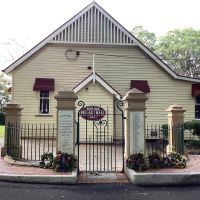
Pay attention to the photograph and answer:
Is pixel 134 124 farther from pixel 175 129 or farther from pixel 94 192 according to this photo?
pixel 94 192

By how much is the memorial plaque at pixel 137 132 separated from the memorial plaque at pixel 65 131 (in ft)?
6.14

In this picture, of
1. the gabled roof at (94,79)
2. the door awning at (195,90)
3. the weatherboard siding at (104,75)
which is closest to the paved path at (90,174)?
the gabled roof at (94,79)

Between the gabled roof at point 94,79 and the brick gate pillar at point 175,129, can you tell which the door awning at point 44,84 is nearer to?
the gabled roof at point 94,79

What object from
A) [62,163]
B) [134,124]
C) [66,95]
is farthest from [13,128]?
[134,124]

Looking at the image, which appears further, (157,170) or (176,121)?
(176,121)

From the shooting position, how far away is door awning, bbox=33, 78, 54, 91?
71.9ft

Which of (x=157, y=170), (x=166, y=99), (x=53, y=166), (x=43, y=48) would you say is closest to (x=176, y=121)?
(x=157, y=170)

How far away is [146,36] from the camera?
54.8 metres

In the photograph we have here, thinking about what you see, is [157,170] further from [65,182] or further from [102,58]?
[102,58]

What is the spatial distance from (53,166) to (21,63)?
41.9ft

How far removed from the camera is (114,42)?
74.7 feet

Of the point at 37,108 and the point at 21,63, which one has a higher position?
the point at 21,63

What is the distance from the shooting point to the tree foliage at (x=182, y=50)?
4884cm

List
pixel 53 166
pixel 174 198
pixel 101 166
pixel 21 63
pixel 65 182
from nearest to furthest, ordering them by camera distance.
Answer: pixel 174 198 → pixel 65 182 → pixel 53 166 → pixel 101 166 → pixel 21 63
